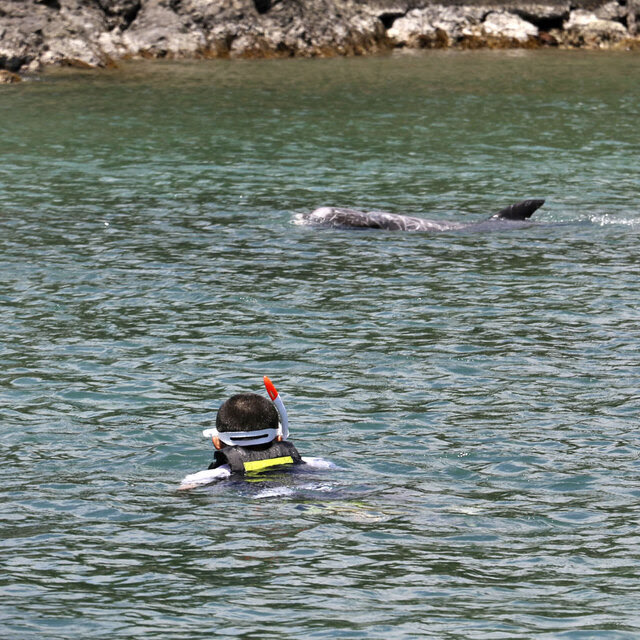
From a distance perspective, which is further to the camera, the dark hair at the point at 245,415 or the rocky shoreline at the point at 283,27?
the rocky shoreline at the point at 283,27

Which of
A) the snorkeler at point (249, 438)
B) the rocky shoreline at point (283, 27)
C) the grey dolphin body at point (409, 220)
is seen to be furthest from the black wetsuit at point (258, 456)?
the rocky shoreline at point (283, 27)

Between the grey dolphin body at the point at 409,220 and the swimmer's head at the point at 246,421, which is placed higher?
the grey dolphin body at the point at 409,220

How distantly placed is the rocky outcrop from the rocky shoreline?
0.15 ft

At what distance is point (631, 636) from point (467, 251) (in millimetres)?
13532

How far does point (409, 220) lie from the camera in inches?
883

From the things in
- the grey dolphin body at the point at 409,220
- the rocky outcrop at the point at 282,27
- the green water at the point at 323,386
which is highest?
the rocky outcrop at the point at 282,27

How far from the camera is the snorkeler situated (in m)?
10.1

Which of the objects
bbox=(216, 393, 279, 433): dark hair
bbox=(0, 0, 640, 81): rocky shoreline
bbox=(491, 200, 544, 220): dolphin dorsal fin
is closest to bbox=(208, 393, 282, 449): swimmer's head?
bbox=(216, 393, 279, 433): dark hair

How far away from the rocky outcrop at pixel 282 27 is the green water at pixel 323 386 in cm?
1671

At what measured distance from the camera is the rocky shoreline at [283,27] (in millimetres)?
47875

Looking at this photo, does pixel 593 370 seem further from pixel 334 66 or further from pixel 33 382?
pixel 334 66

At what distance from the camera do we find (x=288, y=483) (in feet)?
32.8

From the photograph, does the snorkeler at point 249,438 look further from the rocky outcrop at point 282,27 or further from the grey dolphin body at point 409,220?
the rocky outcrop at point 282,27

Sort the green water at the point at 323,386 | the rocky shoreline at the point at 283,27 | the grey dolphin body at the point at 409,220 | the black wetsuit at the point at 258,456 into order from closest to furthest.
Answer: the green water at the point at 323,386 → the black wetsuit at the point at 258,456 → the grey dolphin body at the point at 409,220 → the rocky shoreline at the point at 283,27
